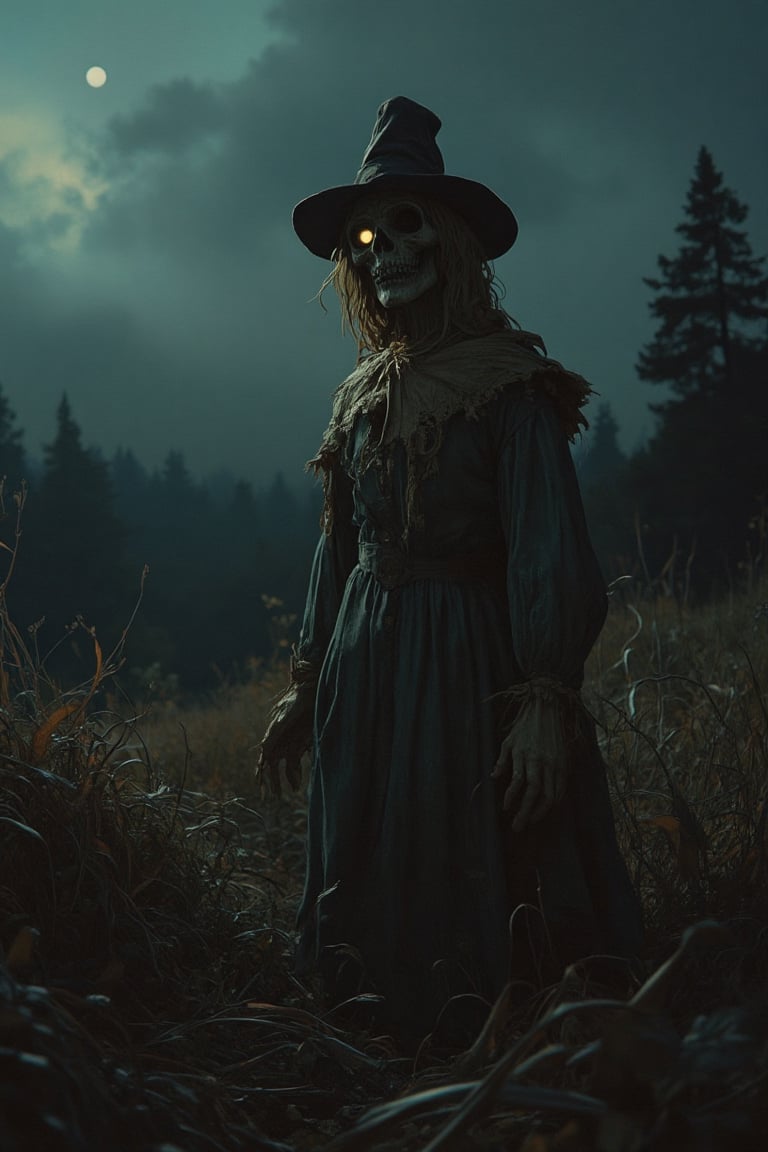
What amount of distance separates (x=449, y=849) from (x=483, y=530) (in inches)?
32.9

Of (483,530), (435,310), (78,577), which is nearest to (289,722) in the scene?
(483,530)

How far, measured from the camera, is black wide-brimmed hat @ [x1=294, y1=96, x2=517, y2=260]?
2594 mm

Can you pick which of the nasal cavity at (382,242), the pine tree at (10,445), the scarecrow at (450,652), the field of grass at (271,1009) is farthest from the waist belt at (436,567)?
the pine tree at (10,445)

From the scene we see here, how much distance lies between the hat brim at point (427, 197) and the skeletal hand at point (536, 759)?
137cm

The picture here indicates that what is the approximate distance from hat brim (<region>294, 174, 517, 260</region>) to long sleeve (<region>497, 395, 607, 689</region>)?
61cm

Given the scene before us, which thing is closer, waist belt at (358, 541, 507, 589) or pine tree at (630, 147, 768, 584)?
waist belt at (358, 541, 507, 589)

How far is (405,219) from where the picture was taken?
8.80 ft

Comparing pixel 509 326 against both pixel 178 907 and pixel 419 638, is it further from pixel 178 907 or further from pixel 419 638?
pixel 178 907

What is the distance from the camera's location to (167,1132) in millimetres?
1394

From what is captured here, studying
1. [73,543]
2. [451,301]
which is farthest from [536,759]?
[73,543]

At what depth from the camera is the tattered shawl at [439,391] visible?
8.11ft

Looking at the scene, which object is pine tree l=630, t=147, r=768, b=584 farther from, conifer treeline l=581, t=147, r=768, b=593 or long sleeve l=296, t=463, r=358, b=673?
long sleeve l=296, t=463, r=358, b=673

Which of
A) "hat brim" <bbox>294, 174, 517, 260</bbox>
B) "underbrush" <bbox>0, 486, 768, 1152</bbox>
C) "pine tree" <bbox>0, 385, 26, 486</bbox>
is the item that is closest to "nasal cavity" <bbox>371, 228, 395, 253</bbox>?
"hat brim" <bbox>294, 174, 517, 260</bbox>

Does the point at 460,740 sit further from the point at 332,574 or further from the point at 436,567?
the point at 332,574
